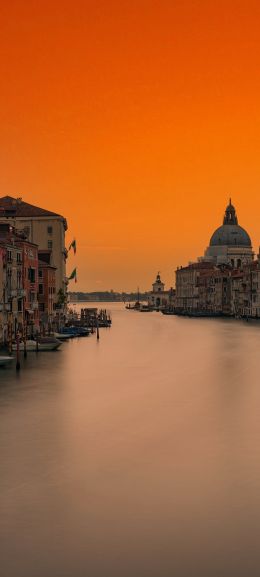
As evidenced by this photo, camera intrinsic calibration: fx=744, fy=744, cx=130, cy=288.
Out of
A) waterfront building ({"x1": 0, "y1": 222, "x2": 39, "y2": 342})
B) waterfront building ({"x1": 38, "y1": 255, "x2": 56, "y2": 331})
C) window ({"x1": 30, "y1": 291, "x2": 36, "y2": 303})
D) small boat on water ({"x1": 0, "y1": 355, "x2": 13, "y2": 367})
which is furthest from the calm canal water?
waterfront building ({"x1": 38, "y1": 255, "x2": 56, "y2": 331})

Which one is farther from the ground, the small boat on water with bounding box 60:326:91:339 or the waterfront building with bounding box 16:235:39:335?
the waterfront building with bounding box 16:235:39:335

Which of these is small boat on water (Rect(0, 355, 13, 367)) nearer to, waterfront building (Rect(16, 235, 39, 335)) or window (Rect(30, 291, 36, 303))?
waterfront building (Rect(16, 235, 39, 335))

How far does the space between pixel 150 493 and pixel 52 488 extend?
2.70 m

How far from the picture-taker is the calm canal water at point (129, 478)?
612 inches

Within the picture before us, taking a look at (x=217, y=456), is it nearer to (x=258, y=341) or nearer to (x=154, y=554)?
(x=154, y=554)

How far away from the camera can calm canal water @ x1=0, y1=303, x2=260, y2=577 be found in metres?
15.6

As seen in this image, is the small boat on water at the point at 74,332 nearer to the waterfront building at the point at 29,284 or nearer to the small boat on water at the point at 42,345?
the waterfront building at the point at 29,284

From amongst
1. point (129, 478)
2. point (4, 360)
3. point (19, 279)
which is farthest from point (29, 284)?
point (129, 478)

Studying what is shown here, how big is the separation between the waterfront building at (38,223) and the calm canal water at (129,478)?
57.4 meters

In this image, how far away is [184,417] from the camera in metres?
31.8

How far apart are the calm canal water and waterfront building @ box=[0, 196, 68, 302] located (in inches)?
2261

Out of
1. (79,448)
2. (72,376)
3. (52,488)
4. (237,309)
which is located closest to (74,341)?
(72,376)

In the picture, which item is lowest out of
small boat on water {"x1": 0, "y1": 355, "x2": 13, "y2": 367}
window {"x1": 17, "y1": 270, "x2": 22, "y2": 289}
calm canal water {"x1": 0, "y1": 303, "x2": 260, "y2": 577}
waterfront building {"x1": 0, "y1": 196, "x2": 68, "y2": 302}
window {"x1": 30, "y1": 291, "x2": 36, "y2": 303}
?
calm canal water {"x1": 0, "y1": 303, "x2": 260, "y2": 577}

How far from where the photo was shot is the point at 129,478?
846 inches
